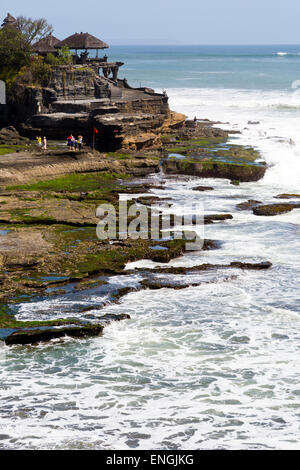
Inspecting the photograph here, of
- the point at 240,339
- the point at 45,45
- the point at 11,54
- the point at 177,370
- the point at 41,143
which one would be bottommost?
the point at 177,370

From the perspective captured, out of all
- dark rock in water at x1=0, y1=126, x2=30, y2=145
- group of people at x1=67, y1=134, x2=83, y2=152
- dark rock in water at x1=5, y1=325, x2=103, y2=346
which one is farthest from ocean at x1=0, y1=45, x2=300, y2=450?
dark rock in water at x1=0, y1=126, x2=30, y2=145

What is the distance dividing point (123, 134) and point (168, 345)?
24.7 m

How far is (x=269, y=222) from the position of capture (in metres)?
24.2

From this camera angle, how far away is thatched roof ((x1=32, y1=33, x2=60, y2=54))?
1790 inches

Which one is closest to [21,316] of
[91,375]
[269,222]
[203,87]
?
[91,375]

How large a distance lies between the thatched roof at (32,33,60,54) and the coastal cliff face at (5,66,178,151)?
11.5ft

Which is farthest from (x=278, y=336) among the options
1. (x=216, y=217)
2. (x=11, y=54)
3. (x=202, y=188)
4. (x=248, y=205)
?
(x=11, y=54)

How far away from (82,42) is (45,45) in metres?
2.54

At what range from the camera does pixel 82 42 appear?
151ft

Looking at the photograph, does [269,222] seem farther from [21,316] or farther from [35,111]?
[35,111]

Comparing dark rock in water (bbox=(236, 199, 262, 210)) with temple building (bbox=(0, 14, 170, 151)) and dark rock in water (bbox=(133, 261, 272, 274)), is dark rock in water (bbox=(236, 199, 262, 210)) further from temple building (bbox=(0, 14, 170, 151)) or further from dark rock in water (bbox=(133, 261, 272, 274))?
temple building (bbox=(0, 14, 170, 151))

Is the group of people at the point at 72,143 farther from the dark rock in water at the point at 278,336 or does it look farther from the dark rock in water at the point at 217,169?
the dark rock in water at the point at 278,336

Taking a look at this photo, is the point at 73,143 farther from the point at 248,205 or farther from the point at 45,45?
the point at 45,45

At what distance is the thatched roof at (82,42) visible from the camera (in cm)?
4594
